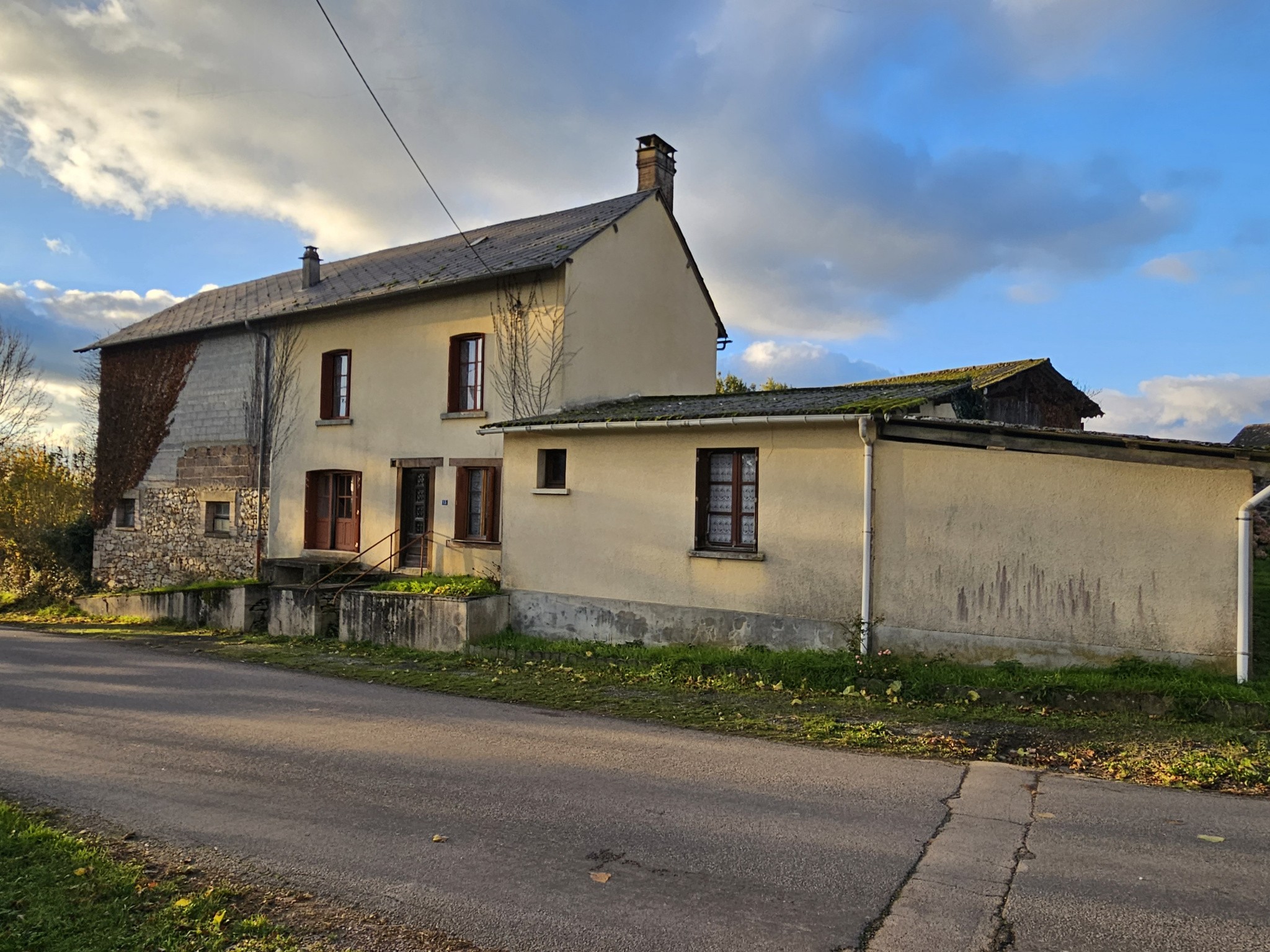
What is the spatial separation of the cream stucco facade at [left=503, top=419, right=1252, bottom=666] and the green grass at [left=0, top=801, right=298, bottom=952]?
786 centimetres

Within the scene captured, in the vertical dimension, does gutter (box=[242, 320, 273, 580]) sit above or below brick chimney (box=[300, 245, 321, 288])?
below

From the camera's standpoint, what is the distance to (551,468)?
14148 millimetres

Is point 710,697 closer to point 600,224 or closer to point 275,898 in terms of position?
point 275,898

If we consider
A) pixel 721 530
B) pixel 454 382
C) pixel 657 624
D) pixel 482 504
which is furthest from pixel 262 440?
pixel 721 530

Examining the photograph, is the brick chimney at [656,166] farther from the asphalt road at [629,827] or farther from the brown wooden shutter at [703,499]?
the asphalt road at [629,827]

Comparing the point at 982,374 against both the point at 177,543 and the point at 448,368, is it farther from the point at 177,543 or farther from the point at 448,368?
the point at 177,543

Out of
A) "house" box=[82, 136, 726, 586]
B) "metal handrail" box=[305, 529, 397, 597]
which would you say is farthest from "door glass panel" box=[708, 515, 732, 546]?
"metal handrail" box=[305, 529, 397, 597]

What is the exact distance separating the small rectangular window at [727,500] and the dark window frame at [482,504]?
5053 millimetres

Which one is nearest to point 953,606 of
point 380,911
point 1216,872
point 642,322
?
point 1216,872

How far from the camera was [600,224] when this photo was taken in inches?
652

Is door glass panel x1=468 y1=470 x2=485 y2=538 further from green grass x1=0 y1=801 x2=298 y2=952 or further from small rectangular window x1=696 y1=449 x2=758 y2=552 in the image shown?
green grass x1=0 y1=801 x2=298 y2=952

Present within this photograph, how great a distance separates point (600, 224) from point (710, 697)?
10.2 metres

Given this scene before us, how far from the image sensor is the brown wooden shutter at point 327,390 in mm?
19266

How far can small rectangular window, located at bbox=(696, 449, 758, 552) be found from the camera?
11773 mm
